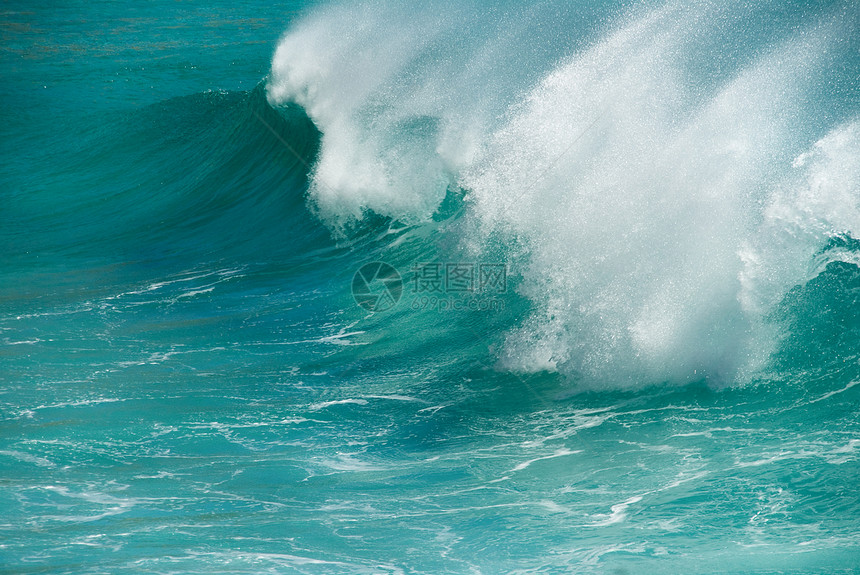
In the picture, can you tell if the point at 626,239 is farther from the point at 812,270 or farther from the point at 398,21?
the point at 398,21

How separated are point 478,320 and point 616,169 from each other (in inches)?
86.7

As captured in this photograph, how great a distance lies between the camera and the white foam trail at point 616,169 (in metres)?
7.05

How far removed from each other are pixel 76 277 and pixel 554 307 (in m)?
6.71

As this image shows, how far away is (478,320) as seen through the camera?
28.5 feet

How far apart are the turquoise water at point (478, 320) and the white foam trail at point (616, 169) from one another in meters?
0.04

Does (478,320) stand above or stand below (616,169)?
below

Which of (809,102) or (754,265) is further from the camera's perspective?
(809,102)

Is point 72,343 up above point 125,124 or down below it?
below

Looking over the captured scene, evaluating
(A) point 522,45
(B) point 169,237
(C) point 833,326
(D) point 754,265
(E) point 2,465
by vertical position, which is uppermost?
(A) point 522,45

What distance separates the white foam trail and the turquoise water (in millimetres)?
Result: 35

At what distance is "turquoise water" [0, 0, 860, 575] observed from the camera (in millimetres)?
5457

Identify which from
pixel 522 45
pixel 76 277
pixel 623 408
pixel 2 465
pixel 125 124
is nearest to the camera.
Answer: pixel 2 465

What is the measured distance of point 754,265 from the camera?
276 inches

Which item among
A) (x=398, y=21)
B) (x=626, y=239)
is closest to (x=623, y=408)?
(x=626, y=239)
